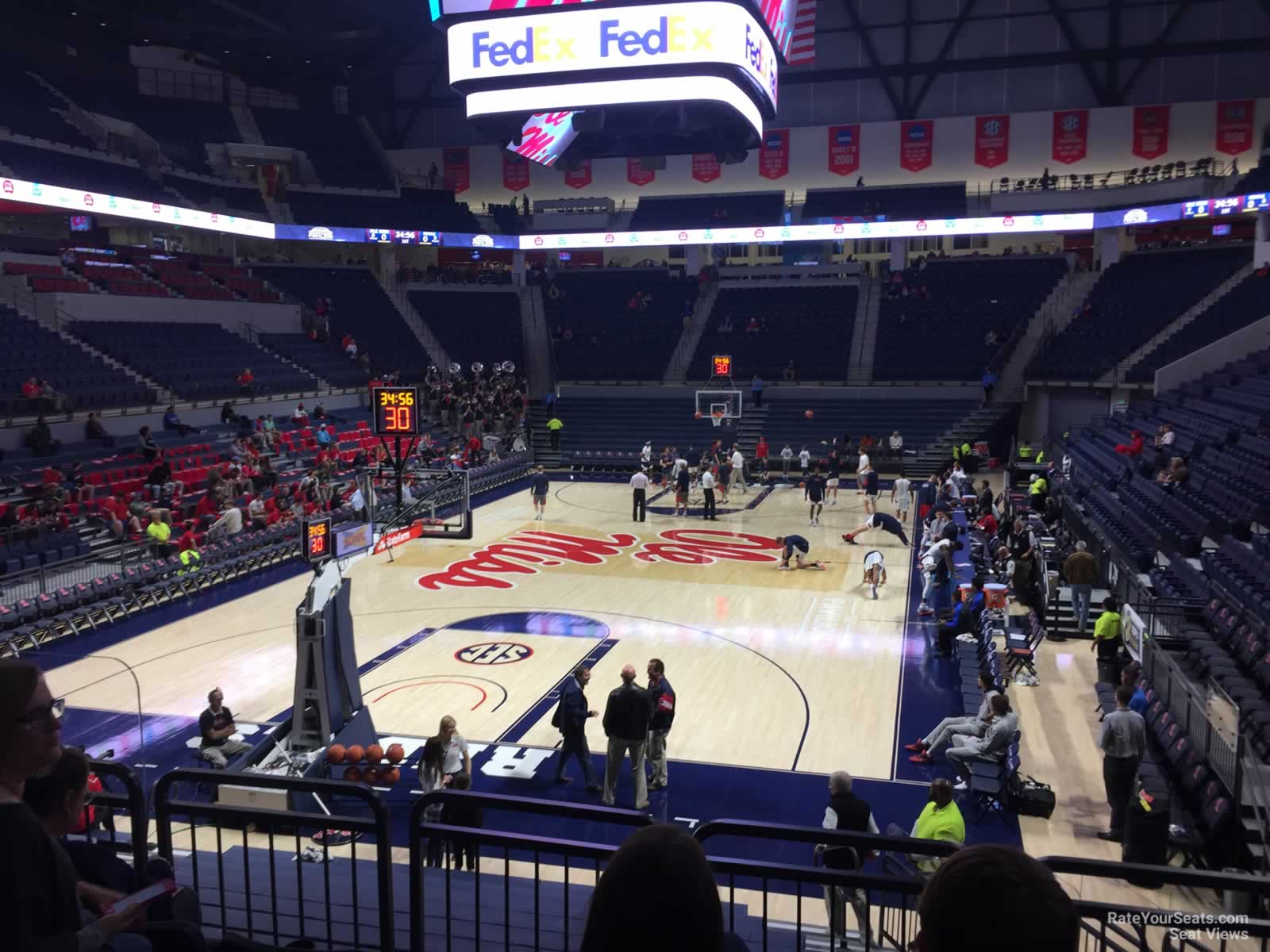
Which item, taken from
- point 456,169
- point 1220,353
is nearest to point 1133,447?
point 1220,353

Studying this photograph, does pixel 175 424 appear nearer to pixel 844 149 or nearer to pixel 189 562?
pixel 189 562

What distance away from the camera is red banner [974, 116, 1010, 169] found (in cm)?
4097

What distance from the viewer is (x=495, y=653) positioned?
14.6 meters

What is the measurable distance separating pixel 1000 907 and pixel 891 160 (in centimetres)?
4472

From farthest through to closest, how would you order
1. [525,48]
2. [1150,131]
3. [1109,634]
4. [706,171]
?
[706,171], [1150,131], [525,48], [1109,634]

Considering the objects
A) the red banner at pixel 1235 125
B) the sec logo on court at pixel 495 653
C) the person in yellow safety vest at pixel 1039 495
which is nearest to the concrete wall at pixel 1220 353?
the person in yellow safety vest at pixel 1039 495

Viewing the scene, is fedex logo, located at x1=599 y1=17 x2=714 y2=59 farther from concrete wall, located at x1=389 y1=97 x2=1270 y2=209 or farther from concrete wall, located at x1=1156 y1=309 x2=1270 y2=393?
concrete wall, located at x1=389 y1=97 x2=1270 y2=209

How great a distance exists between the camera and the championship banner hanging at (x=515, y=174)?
46.7 m

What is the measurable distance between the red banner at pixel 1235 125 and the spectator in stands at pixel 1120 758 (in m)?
37.2

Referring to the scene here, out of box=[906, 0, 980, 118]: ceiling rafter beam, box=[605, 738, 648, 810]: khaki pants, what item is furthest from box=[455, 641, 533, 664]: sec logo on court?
box=[906, 0, 980, 118]: ceiling rafter beam

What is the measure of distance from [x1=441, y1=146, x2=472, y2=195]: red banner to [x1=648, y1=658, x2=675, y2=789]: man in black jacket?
41392 millimetres

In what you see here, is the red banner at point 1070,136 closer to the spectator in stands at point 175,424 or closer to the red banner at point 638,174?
the red banner at point 638,174

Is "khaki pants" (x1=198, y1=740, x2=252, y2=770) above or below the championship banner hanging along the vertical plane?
below

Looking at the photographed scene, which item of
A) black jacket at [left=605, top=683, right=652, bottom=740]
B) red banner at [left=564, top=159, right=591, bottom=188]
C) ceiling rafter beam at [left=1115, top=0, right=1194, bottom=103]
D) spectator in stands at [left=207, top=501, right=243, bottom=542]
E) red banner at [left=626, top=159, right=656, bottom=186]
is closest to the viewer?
black jacket at [left=605, top=683, right=652, bottom=740]
